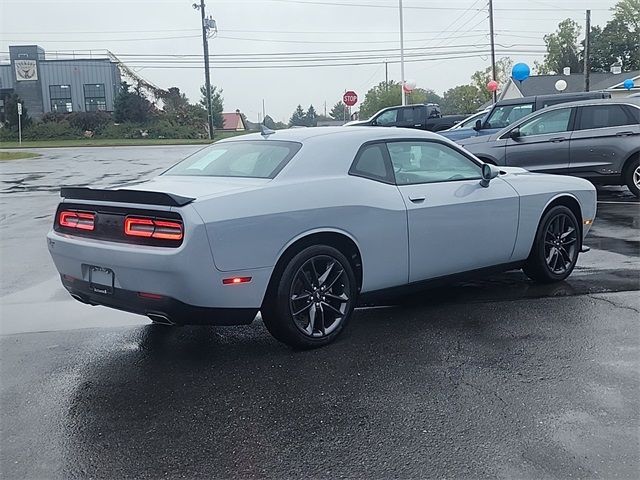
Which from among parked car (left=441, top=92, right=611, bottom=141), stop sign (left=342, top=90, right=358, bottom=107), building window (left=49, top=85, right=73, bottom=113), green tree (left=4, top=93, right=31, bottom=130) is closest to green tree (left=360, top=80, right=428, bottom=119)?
building window (left=49, top=85, right=73, bottom=113)

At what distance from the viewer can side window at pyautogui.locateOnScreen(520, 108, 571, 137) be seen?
40.2 ft

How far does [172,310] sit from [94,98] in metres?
69.3

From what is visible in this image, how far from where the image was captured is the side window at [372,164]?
5.09 metres

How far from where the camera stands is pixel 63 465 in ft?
10.6

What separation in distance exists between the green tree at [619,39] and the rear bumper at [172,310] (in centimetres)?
9098

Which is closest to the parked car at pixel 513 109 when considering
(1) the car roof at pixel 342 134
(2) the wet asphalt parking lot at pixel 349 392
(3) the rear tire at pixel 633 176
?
(3) the rear tire at pixel 633 176

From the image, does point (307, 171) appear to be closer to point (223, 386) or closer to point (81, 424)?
point (223, 386)

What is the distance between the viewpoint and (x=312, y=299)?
468cm

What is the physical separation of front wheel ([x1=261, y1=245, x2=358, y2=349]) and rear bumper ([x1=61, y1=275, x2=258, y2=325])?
21cm

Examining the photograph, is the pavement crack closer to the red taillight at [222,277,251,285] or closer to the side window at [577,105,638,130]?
the red taillight at [222,277,251,285]

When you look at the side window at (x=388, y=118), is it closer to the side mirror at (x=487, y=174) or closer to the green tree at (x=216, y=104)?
the side mirror at (x=487, y=174)

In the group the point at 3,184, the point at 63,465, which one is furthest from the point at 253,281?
the point at 3,184

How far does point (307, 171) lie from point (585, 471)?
2.68 metres

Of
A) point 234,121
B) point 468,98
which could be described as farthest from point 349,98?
point 234,121
